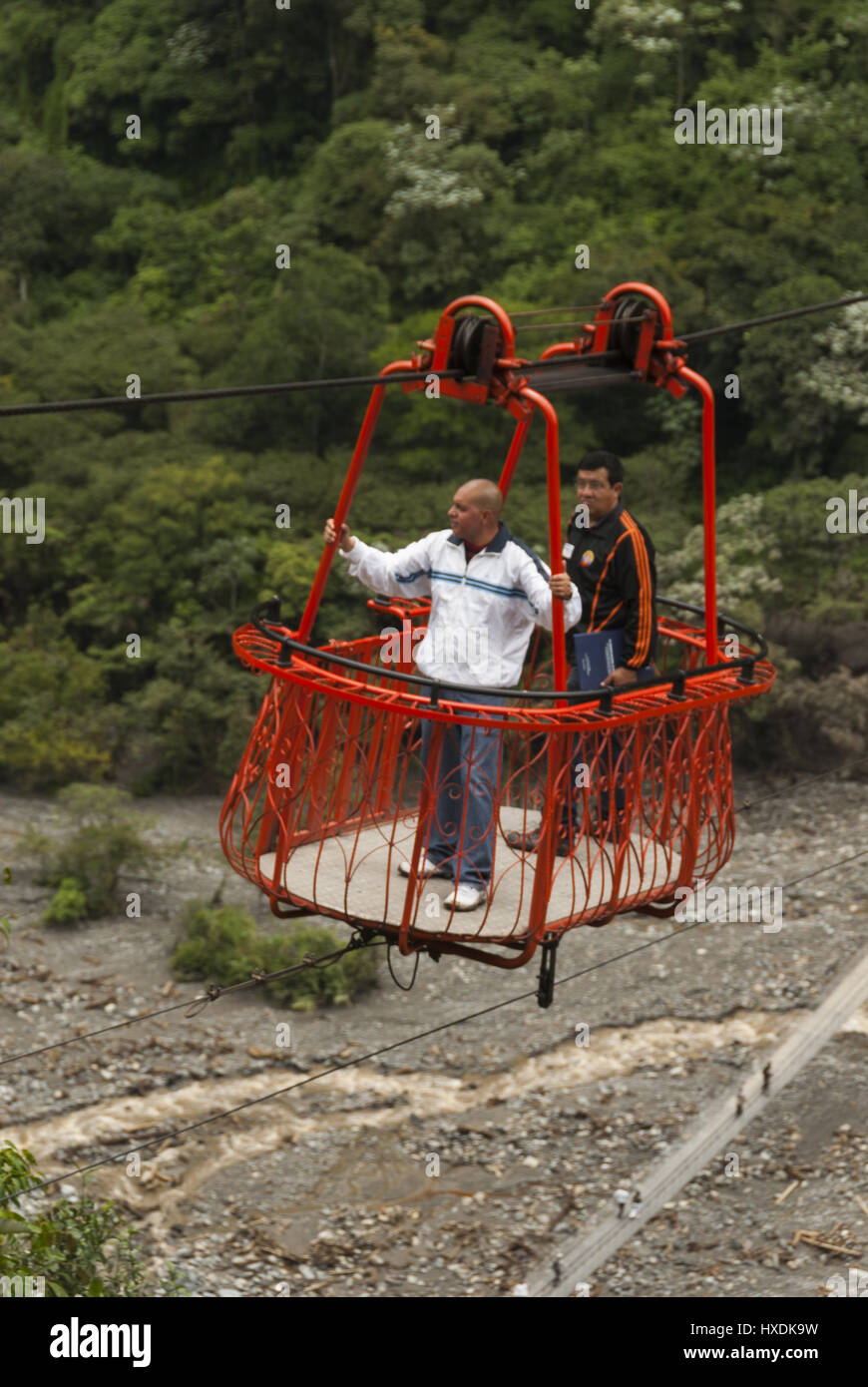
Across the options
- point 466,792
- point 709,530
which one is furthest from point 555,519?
point 466,792

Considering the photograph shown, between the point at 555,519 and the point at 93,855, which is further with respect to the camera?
the point at 93,855

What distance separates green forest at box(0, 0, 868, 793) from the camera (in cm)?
1767

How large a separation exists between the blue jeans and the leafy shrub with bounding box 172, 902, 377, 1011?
32.5 ft

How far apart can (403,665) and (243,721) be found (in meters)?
11.9

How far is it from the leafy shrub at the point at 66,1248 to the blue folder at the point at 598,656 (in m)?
2.26

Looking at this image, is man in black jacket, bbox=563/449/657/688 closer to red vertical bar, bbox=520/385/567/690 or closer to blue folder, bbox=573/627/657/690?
blue folder, bbox=573/627/657/690

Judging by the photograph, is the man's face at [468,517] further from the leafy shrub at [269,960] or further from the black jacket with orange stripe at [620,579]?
the leafy shrub at [269,960]

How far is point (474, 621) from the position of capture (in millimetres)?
4723

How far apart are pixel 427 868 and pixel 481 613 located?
2.54ft

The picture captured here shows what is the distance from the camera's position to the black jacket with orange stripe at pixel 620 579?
195 inches

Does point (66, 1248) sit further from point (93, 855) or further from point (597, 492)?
point (93, 855)

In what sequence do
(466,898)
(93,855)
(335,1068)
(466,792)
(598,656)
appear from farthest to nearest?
(93,855) → (335,1068) → (598,656) → (466,898) → (466,792)

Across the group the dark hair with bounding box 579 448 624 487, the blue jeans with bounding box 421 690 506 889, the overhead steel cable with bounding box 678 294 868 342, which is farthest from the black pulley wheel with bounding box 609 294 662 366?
the blue jeans with bounding box 421 690 506 889
